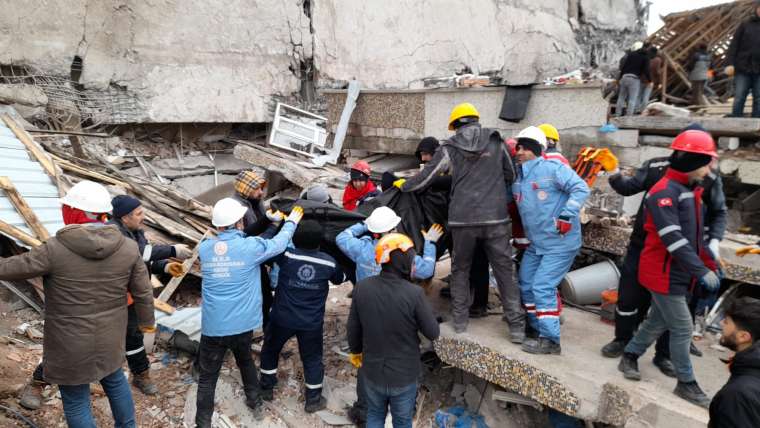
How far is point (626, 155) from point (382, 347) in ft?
15.6

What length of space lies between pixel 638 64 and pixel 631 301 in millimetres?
5975

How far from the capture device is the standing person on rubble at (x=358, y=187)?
5359 mm

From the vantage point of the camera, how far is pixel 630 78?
Result: 7.95 meters

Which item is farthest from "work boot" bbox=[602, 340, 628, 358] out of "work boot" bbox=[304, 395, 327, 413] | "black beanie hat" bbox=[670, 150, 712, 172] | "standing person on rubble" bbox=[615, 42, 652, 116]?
"standing person on rubble" bbox=[615, 42, 652, 116]

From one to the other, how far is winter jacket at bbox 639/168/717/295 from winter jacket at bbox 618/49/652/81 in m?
5.75

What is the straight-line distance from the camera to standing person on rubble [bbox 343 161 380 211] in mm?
5359

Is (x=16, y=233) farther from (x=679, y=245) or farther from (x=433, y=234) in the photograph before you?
(x=679, y=245)

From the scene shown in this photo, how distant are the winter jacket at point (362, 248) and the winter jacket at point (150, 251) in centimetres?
143

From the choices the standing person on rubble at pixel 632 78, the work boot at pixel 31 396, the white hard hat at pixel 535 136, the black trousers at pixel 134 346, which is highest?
the standing person on rubble at pixel 632 78

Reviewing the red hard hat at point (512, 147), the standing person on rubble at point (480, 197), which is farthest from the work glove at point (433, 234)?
the red hard hat at point (512, 147)

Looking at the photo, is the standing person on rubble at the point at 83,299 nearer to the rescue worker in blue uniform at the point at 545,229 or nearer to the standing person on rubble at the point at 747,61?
the rescue worker in blue uniform at the point at 545,229

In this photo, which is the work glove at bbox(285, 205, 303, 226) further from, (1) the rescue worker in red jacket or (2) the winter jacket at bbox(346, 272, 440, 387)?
(1) the rescue worker in red jacket

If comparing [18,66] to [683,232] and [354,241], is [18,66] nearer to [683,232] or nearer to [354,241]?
[354,241]

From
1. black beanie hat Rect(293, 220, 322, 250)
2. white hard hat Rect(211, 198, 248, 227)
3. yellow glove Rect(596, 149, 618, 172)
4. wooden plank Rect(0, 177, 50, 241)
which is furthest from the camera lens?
wooden plank Rect(0, 177, 50, 241)
